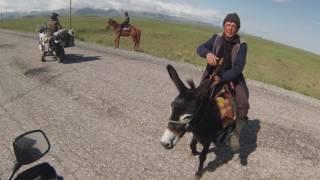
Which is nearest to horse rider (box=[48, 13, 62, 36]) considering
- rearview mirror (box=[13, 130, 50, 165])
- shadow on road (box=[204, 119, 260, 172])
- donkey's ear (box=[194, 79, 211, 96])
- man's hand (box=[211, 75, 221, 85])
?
shadow on road (box=[204, 119, 260, 172])

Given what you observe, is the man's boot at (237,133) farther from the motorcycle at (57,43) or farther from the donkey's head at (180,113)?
the motorcycle at (57,43)

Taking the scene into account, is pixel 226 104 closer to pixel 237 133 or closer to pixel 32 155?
pixel 237 133

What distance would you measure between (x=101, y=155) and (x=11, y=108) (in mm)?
5147

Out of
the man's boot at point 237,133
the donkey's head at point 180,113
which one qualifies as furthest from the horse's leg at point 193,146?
the donkey's head at point 180,113

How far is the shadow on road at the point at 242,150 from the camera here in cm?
895

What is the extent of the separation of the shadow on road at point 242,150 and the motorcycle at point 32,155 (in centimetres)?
573

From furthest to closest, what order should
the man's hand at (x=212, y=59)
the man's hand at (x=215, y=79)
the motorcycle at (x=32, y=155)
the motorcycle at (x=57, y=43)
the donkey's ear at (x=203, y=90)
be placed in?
1. the motorcycle at (x=57, y=43)
2. the man's hand at (x=212, y=59)
3. the man's hand at (x=215, y=79)
4. the donkey's ear at (x=203, y=90)
5. the motorcycle at (x=32, y=155)

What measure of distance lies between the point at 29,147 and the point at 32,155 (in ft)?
0.23

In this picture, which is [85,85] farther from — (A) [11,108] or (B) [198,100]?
(B) [198,100]

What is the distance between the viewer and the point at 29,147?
3.26 metres

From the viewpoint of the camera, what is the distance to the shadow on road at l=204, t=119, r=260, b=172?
8.95 metres

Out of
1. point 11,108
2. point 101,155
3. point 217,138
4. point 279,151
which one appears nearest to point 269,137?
point 279,151

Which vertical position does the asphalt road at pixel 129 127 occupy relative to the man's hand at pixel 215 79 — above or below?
below

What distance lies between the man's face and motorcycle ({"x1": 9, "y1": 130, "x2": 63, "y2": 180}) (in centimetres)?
515
